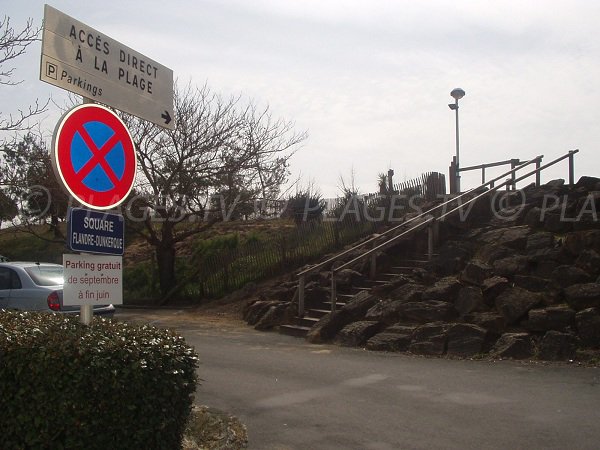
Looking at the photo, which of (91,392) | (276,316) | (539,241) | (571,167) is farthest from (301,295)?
(91,392)

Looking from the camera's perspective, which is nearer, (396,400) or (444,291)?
(396,400)

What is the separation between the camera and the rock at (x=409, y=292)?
1263cm

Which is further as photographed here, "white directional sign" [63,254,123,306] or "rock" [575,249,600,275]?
"rock" [575,249,600,275]

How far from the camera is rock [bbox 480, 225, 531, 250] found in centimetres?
1364

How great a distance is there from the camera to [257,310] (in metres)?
15.9

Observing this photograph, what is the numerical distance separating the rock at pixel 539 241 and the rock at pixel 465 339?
306cm

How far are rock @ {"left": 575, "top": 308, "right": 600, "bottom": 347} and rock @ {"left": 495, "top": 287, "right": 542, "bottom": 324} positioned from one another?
3.05 feet

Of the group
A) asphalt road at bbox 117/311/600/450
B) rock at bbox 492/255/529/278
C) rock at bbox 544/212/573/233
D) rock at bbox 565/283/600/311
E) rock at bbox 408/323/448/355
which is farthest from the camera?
rock at bbox 544/212/573/233

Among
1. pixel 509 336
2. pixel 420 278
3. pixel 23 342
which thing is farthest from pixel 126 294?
pixel 23 342

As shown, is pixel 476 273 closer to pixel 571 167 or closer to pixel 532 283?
pixel 532 283

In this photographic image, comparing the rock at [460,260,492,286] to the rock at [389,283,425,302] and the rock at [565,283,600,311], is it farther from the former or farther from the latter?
the rock at [565,283,600,311]

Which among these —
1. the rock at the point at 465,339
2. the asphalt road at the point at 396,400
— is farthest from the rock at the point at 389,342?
the rock at the point at 465,339

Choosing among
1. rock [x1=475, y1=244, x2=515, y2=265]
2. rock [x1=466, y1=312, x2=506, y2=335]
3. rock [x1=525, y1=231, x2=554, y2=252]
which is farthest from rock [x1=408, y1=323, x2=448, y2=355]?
rock [x1=525, y1=231, x2=554, y2=252]

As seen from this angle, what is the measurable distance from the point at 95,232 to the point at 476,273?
29.9ft
